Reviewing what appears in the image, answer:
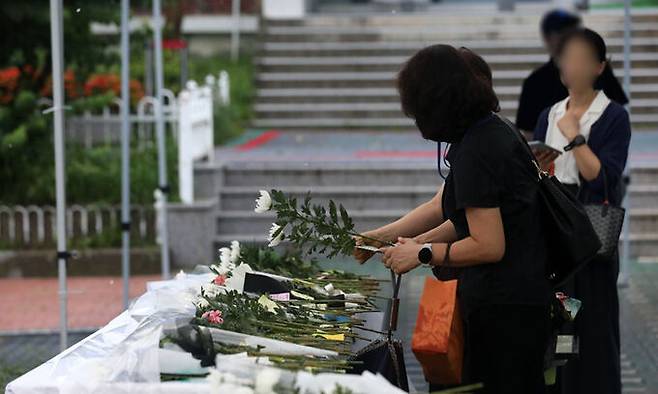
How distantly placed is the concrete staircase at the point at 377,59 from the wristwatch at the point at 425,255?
12008mm

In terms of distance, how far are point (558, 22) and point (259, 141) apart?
9752mm

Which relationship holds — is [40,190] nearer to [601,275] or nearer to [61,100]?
[61,100]

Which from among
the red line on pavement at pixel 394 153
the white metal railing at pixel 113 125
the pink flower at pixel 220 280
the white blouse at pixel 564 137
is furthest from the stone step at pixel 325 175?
the pink flower at pixel 220 280

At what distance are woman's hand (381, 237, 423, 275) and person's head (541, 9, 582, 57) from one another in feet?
7.03

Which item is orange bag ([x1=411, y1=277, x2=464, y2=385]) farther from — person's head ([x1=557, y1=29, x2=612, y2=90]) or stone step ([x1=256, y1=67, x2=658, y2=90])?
stone step ([x1=256, y1=67, x2=658, y2=90])

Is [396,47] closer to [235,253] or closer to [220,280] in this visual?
[235,253]

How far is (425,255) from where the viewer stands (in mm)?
4035

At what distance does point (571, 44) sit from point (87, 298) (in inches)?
241

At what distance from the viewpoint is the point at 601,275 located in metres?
5.65

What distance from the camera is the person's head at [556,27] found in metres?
5.99

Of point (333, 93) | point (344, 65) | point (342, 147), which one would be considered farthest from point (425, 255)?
point (344, 65)

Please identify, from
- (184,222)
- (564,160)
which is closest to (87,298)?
(184,222)

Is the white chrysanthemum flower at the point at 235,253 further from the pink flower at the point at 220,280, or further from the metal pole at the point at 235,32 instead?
the metal pole at the point at 235,32

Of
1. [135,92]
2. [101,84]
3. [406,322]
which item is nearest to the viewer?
[406,322]
